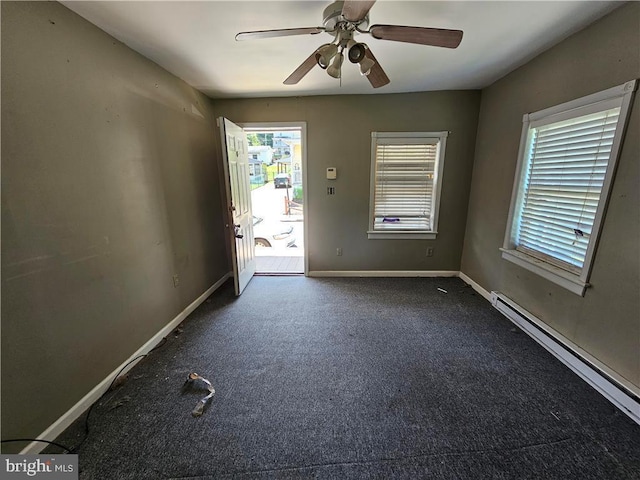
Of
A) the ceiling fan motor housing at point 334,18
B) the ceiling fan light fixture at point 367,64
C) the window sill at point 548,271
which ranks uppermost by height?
the ceiling fan motor housing at point 334,18

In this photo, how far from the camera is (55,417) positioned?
4.51ft

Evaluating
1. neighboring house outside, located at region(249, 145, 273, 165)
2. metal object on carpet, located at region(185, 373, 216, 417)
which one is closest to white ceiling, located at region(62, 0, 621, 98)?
metal object on carpet, located at region(185, 373, 216, 417)

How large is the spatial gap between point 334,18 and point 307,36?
1.39 ft

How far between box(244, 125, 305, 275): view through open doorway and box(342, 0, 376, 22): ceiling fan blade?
1.94m

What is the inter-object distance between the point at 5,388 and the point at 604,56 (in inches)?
150

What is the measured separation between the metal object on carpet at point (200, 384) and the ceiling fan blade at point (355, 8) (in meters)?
2.29

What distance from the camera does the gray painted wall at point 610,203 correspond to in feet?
4.84

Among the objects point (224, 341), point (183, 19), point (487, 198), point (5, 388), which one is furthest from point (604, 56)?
point (5, 388)

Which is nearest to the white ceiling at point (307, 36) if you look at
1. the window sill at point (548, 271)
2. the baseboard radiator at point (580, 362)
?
the window sill at point (548, 271)

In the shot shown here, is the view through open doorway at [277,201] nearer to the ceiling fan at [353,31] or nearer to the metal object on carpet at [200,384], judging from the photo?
the ceiling fan at [353,31]

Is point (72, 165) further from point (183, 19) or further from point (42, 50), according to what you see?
point (183, 19)

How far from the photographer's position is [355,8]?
116 centimetres

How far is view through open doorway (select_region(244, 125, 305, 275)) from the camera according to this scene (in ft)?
13.4

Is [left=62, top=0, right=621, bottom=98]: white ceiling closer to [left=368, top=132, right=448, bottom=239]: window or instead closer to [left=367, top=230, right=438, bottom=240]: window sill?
[left=368, top=132, right=448, bottom=239]: window
